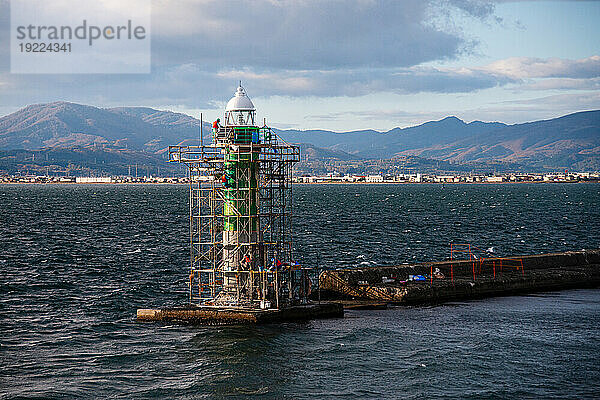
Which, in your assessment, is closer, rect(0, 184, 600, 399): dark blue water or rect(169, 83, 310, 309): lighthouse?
rect(0, 184, 600, 399): dark blue water

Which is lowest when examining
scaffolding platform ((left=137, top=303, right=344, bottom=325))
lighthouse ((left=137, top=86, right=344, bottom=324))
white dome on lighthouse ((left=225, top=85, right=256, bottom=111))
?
scaffolding platform ((left=137, top=303, right=344, bottom=325))

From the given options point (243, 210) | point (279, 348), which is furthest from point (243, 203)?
point (279, 348)

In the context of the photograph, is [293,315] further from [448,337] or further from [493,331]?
[493,331]

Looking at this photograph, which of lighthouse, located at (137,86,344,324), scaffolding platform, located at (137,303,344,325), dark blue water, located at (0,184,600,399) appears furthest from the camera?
lighthouse, located at (137,86,344,324)

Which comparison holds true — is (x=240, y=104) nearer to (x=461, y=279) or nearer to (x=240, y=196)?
(x=240, y=196)

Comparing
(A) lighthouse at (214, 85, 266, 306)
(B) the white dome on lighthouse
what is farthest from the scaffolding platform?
(B) the white dome on lighthouse

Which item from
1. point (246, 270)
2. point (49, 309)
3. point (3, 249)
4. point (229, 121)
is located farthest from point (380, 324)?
point (3, 249)

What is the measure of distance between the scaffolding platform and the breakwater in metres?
5.47

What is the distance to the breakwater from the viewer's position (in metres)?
42.1

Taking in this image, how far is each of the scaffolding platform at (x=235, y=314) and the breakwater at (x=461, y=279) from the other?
5.47 m

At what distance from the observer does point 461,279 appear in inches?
1848

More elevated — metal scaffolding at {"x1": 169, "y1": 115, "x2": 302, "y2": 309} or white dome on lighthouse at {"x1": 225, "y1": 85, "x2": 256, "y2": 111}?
white dome on lighthouse at {"x1": 225, "y1": 85, "x2": 256, "y2": 111}

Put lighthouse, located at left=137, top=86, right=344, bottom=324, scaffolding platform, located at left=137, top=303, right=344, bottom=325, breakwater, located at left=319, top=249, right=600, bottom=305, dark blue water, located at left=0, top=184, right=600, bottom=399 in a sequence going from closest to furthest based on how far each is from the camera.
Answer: dark blue water, located at left=0, top=184, right=600, bottom=399 → scaffolding platform, located at left=137, top=303, right=344, bottom=325 → lighthouse, located at left=137, top=86, right=344, bottom=324 → breakwater, located at left=319, top=249, right=600, bottom=305

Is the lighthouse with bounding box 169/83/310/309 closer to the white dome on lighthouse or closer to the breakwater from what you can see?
the white dome on lighthouse
